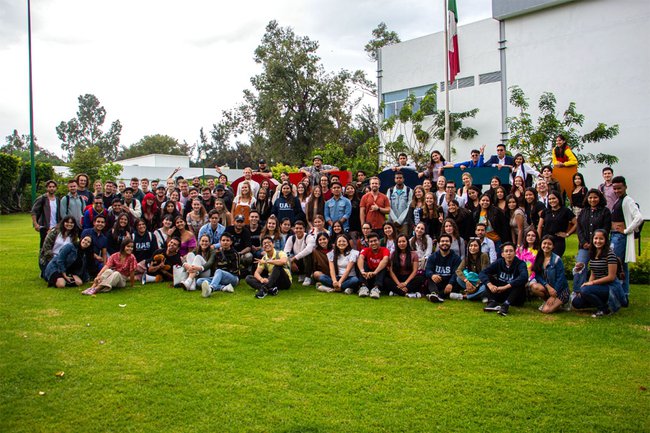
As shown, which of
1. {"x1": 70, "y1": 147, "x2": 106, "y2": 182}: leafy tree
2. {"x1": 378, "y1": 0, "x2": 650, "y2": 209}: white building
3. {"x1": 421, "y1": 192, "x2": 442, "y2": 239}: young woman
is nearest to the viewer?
{"x1": 421, "y1": 192, "x2": 442, "y2": 239}: young woman

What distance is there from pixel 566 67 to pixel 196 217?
16.0 m

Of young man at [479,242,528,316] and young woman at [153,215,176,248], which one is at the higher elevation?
young woman at [153,215,176,248]

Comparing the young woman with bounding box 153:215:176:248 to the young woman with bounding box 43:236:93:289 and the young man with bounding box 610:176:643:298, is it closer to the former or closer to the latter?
A: the young woman with bounding box 43:236:93:289

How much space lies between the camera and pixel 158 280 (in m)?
9.84

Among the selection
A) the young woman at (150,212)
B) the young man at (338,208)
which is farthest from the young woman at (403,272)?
the young woman at (150,212)

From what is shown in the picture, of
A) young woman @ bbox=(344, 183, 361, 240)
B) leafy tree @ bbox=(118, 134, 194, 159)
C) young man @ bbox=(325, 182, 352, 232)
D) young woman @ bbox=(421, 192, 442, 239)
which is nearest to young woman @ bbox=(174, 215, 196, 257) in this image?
young man @ bbox=(325, 182, 352, 232)

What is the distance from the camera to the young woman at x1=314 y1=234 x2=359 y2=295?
890 cm

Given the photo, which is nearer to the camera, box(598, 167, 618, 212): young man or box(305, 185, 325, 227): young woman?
box(598, 167, 618, 212): young man

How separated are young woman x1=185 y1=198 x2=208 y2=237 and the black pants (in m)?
2.05

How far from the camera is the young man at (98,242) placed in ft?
31.8

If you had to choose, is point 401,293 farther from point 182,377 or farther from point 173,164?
point 173,164

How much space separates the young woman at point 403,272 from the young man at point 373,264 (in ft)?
0.44

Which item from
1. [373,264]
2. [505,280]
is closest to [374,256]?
[373,264]

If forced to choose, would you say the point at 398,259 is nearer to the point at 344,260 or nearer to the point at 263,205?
the point at 344,260
